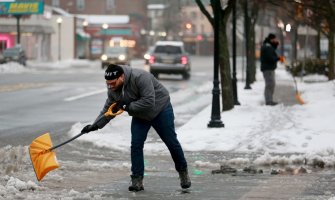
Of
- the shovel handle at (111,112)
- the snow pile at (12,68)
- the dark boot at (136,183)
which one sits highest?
the shovel handle at (111,112)

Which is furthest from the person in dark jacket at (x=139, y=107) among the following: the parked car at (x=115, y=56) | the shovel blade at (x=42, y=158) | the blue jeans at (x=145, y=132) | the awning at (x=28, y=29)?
the awning at (x=28, y=29)

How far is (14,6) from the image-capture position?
68.9 m

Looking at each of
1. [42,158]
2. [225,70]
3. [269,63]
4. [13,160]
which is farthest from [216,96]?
[42,158]

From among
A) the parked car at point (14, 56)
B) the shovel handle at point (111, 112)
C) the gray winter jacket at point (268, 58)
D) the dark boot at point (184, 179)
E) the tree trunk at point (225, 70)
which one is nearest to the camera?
the shovel handle at point (111, 112)

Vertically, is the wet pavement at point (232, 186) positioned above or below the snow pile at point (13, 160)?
below

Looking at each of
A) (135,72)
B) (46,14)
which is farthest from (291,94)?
(46,14)

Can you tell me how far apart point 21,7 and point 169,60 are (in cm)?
3170

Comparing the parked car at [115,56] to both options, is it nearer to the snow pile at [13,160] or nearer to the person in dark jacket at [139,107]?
the snow pile at [13,160]

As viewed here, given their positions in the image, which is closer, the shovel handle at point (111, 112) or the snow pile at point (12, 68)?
the shovel handle at point (111, 112)

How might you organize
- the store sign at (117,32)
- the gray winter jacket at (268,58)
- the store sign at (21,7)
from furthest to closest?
the store sign at (117,32)
the store sign at (21,7)
the gray winter jacket at (268,58)

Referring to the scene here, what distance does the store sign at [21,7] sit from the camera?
68562mm

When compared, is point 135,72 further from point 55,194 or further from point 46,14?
point 46,14

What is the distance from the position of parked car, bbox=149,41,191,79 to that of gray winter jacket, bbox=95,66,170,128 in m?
30.7

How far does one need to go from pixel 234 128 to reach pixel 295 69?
25.8 meters
